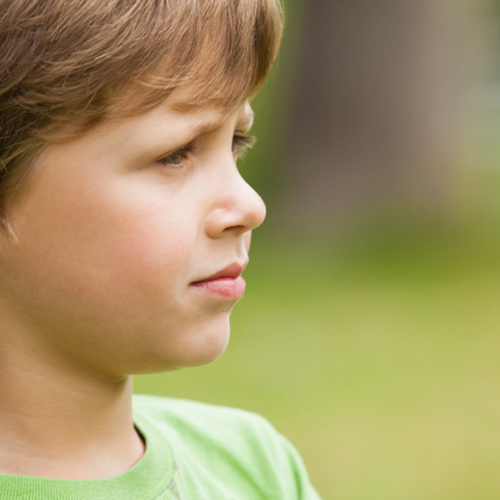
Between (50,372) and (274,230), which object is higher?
(274,230)

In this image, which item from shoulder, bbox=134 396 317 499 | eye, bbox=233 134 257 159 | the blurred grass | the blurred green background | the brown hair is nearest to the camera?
the brown hair

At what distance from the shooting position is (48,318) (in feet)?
3.69

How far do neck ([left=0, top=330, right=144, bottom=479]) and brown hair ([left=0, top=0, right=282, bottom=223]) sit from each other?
225 mm

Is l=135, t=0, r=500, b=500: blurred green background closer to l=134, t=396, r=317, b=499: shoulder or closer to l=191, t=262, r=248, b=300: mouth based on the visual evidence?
l=134, t=396, r=317, b=499: shoulder

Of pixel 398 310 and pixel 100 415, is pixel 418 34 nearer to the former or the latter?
pixel 398 310

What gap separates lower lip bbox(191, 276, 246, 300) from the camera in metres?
1.16

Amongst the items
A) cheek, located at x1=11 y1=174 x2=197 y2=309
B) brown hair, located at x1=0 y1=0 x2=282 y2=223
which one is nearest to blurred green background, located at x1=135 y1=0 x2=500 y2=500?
cheek, located at x1=11 y1=174 x2=197 y2=309

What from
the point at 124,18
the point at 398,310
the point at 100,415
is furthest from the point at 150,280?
the point at 398,310

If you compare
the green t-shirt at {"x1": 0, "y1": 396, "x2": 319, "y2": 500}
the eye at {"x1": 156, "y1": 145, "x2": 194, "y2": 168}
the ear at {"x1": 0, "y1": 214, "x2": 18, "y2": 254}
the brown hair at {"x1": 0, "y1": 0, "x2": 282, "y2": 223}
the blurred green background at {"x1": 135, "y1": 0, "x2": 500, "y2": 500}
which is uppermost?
the blurred green background at {"x1": 135, "y1": 0, "x2": 500, "y2": 500}

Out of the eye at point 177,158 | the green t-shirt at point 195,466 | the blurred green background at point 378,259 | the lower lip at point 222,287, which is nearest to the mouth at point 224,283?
the lower lip at point 222,287

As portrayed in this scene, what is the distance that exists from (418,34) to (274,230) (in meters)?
1.95

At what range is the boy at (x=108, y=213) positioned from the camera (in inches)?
42.0

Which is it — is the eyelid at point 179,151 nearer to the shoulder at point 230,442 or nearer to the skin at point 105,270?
the skin at point 105,270

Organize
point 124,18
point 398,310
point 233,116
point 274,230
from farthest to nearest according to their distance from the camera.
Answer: point 274,230, point 398,310, point 233,116, point 124,18
